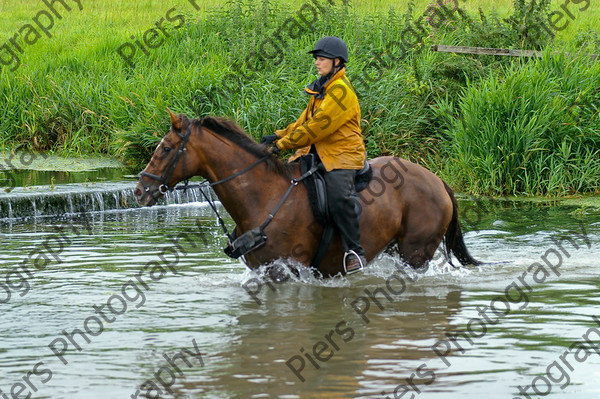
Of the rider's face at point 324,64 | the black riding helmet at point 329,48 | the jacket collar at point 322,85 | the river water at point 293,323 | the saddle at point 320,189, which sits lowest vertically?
the river water at point 293,323

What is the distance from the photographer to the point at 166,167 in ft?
24.9

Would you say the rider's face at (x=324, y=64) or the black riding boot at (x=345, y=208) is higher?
the rider's face at (x=324, y=64)

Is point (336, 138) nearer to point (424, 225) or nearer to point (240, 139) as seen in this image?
point (240, 139)

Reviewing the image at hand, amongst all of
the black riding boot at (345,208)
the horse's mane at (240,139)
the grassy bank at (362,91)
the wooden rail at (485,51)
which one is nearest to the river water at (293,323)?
the black riding boot at (345,208)

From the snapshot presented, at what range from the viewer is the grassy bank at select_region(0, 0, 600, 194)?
45.4 feet

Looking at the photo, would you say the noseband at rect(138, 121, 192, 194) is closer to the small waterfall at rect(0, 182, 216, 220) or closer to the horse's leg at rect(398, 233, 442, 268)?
the horse's leg at rect(398, 233, 442, 268)

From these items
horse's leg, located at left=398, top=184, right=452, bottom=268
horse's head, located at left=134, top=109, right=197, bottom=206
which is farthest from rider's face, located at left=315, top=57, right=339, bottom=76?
horse's leg, located at left=398, top=184, right=452, bottom=268

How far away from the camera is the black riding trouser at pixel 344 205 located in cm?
782

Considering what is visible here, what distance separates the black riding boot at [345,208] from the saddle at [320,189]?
5 cm

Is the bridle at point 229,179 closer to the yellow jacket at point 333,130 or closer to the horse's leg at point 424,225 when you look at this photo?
the yellow jacket at point 333,130

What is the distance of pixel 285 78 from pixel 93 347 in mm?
10411

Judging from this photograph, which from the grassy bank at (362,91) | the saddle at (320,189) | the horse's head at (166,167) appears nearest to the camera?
the horse's head at (166,167)

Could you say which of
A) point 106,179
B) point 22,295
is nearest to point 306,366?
point 22,295

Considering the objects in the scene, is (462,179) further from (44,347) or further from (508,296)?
(44,347)
